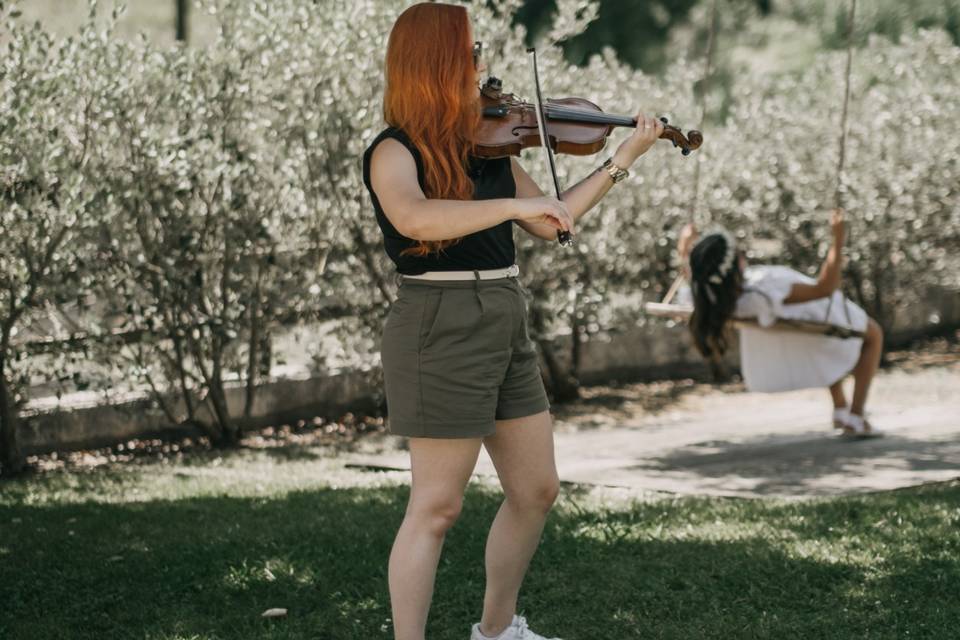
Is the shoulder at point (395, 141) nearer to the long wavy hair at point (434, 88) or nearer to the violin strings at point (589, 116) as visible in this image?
the long wavy hair at point (434, 88)

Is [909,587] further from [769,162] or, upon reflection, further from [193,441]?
[769,162]

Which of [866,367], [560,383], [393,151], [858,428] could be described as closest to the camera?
[393,151]

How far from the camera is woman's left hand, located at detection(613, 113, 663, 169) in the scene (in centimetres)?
348

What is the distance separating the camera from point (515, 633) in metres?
3.59

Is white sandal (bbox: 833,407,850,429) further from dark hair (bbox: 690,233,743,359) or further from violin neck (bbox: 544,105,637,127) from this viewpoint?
violin neck (bbox: 544,105,637,127)

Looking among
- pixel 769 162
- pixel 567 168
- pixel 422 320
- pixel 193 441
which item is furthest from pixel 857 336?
pixel 422 320

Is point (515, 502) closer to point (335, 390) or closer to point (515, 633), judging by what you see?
point (515, 633)

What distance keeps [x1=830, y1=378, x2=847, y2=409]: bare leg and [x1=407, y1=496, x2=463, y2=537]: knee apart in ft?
15.2

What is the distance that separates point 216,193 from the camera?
24.8ft

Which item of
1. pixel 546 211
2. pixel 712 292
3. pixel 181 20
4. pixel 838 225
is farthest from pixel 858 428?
pixel 181 20

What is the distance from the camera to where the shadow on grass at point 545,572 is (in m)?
3.93

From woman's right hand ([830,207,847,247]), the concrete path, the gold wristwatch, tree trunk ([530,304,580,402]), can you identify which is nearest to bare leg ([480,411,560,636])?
the gold wristwatch

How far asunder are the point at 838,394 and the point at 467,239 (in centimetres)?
475

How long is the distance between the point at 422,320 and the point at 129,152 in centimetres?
447
